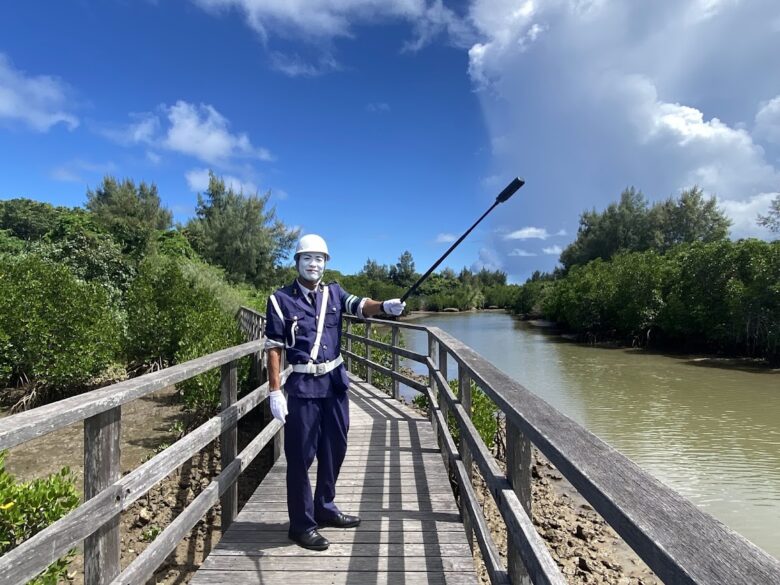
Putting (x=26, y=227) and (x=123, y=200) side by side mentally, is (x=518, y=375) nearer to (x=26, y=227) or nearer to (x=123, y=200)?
(x=123, y=200)

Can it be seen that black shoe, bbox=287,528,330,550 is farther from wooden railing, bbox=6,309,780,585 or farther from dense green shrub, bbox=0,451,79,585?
dense green shrub, bbox=0,451,79,585

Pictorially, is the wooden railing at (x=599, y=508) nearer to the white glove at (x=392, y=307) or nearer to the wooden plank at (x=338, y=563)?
the wooden plank at (x=338, y=563)

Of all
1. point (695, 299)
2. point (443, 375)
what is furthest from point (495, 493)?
point (695, 299)

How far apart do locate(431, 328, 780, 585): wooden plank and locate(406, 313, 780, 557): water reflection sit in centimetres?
699

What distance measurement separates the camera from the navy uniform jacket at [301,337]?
10.4 feet

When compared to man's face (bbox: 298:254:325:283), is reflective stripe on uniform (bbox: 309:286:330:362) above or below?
below

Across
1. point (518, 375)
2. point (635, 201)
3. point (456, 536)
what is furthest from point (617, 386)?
point (635, 201)

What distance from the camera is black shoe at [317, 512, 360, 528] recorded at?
11.2 feet

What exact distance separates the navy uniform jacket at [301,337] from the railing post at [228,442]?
24.6 inches

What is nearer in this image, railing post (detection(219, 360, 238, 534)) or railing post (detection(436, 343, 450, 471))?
railing post (detection(219, 360, 238, 534))

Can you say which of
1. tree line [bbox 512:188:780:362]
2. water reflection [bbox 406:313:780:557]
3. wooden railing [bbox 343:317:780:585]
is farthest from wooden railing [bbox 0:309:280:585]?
tree line [bbox 512:188:780:362]

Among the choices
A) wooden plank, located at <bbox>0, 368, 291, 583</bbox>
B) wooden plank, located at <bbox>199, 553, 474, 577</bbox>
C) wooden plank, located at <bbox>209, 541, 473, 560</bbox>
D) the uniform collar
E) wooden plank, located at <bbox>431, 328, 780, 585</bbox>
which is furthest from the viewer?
the uniform collar

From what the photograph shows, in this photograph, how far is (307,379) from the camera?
3.19 m

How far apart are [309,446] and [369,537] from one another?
702mm
